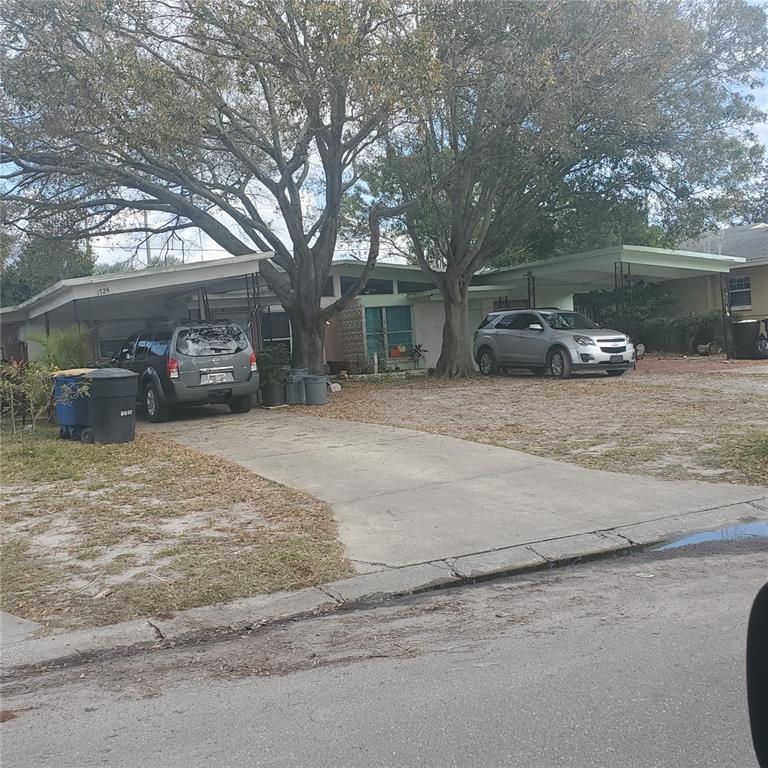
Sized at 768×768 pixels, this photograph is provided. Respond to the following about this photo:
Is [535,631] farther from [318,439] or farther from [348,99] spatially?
[348,99]

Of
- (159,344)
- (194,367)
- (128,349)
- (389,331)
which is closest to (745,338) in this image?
(389,331)

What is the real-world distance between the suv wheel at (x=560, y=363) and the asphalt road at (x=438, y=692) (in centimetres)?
1394

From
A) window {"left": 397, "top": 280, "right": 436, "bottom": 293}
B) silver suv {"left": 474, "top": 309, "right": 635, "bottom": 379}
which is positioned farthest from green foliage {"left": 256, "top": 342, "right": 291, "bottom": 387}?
window {"left": 397, "top": 280, "right": 436, "bottom": 293}

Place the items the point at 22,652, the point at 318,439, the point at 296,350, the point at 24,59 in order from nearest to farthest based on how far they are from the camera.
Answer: the point at 22,652 < the point at 318,439 < the point at 24,59 < the point at 296,350

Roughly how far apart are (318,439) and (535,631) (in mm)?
7263

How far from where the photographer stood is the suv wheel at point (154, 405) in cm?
1437

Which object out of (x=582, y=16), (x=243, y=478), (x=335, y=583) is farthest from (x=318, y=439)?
(x=582, y=16)

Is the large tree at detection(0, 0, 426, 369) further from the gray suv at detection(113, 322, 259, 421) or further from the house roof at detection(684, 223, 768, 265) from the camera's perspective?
the house roof at detection(684, 223, 768, 265)

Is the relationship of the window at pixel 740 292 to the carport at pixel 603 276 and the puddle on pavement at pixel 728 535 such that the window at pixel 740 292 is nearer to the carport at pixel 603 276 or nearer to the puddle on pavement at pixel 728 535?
the carport at pixel 603 276

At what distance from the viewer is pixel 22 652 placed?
15.8 ft

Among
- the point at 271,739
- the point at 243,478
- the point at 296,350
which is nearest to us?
the point at 271,739

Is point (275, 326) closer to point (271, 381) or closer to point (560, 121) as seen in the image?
point (271, 381)

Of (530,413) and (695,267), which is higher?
(695,267)

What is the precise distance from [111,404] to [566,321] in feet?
40.2
